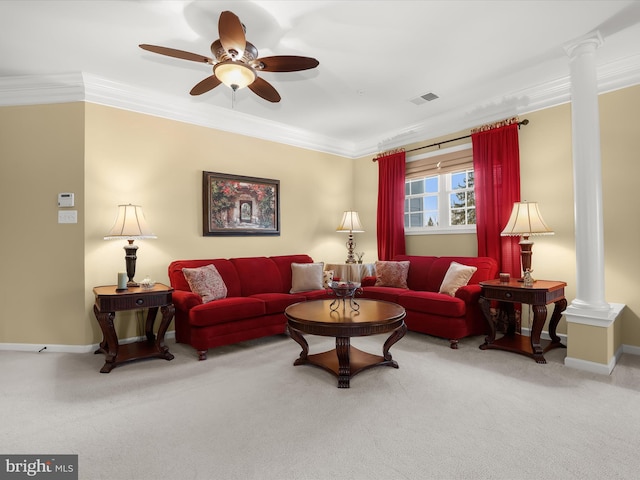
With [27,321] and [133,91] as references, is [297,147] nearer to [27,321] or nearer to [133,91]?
[133,91]

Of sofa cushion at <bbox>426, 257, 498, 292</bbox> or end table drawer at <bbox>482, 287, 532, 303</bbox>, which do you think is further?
sofa cushion at <bbox>426, 257, 498, 292</bbox>

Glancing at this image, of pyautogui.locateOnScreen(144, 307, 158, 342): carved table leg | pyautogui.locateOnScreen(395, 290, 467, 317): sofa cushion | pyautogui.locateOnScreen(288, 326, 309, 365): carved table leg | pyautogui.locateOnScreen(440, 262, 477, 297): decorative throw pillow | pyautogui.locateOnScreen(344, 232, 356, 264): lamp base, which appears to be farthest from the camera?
pyautogui.locateOnScreen(344, 232, 356, 264): lamp base

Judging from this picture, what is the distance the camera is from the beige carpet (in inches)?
72.1

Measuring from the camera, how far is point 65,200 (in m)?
3.75

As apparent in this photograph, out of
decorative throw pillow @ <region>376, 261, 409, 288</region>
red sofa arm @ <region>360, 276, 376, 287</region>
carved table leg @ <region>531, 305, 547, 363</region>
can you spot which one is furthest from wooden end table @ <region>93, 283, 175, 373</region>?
carved table leg @ <region>531, 305, 547, 363</region>

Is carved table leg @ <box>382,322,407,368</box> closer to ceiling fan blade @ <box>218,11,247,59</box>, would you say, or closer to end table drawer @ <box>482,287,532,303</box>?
end table drawer @ <box>482,287,532,303</box>

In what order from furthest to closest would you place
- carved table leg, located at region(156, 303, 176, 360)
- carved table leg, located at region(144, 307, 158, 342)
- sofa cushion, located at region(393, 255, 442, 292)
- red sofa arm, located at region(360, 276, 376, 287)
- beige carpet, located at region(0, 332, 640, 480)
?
red sofa arm, located at region(360, 276, 376, 287), sofa cushion, located at region(393, 255, 442, 292), carved table leg, located at region(144, 307, 158, 342), carved table leg, located at region(156, 303, 176, 360), beige carpet, located at region(0, 332, 640, 480)

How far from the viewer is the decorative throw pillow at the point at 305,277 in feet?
15.3

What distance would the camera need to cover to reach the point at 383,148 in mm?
5844

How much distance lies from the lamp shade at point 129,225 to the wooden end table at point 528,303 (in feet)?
11.9

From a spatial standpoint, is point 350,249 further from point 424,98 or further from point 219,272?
point 424,98

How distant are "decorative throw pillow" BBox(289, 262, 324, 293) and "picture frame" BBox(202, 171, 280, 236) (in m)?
0.78

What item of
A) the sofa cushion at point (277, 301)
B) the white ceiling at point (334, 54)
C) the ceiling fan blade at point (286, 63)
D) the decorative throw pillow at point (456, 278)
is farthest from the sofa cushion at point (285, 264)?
the ceiling fan blade at point (286, 63)

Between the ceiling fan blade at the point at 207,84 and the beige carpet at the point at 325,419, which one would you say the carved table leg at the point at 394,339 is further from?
the ceiling fan blade at the point at 207,84
